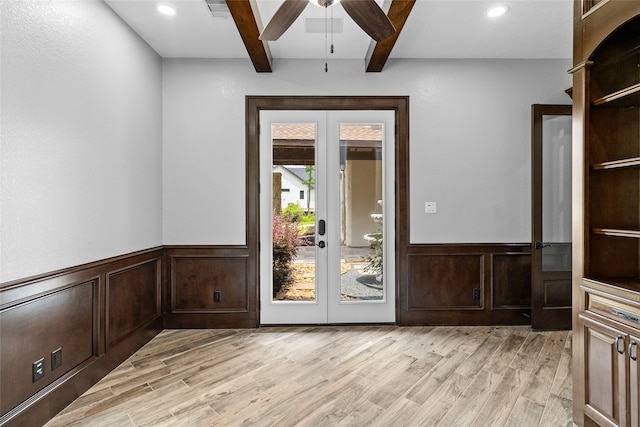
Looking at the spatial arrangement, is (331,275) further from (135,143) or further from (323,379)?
(135,143)

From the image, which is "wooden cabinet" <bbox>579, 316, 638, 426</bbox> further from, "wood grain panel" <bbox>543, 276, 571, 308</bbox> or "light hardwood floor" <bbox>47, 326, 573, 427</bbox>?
"wood grain panel" <bbox>543, 276, 571, 308</bbox>

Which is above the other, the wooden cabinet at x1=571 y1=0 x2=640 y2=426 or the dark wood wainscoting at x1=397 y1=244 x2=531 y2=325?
the wooden cabinet at x1=571 y1=0 x2=640 y2=426

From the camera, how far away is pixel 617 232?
1827 mm

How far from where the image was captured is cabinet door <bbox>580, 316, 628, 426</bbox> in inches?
68.5

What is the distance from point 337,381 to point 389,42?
9.31 feet

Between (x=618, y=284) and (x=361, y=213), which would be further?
(x=361, y=213)

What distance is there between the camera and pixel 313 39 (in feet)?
10.7

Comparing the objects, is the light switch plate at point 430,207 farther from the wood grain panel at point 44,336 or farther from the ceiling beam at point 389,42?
the wood grain panel at point 44,336

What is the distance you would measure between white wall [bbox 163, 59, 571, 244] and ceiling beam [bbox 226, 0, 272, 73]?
0.26m

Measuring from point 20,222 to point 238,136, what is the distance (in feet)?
6.96

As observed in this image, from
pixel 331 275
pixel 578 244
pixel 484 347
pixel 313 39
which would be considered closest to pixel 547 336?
pixel 484 347

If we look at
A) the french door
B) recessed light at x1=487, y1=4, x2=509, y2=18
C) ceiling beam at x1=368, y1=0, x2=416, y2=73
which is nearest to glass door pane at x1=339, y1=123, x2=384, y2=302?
the french door

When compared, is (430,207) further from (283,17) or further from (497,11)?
(283,17)

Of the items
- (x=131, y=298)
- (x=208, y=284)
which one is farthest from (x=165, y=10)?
(x=208, y=284)
